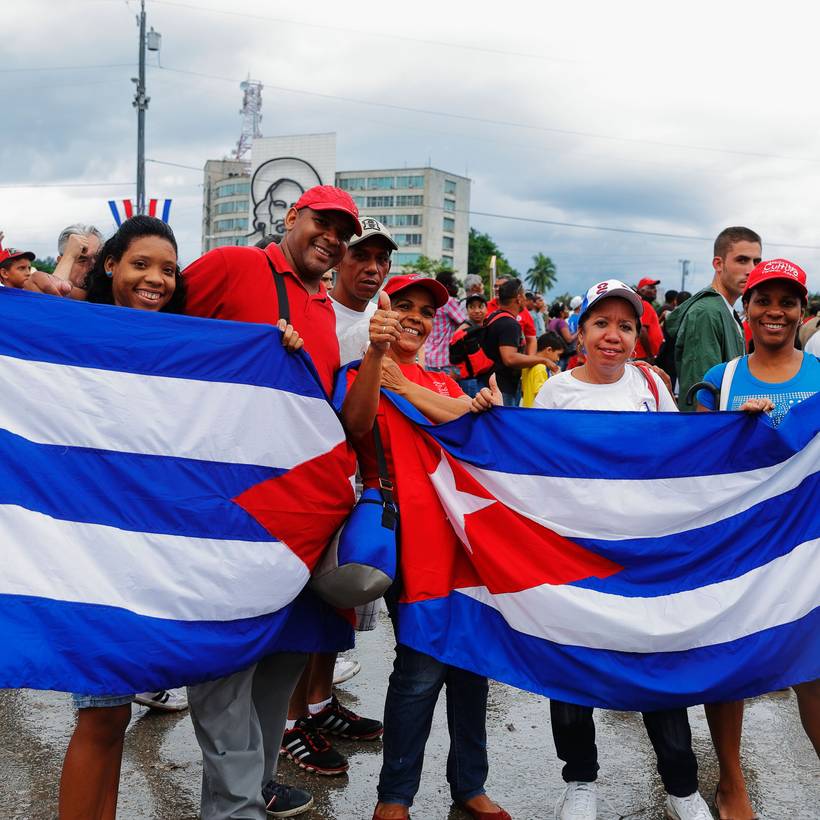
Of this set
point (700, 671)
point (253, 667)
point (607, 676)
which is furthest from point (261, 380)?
point (700, 671)

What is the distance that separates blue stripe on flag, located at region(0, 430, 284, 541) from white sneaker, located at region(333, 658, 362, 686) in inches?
80.4

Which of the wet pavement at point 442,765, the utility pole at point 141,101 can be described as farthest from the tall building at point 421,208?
the wet pavement at point 442,765

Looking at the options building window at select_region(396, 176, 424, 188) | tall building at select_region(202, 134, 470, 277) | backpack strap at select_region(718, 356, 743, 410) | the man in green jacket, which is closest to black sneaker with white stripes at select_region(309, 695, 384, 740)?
backpack strap at select_region(718, 356, 743, 410)

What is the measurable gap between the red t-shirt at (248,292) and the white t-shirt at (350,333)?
0.69ft

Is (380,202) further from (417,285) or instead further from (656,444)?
(656,444)

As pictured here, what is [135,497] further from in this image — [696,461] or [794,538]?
[794,538]

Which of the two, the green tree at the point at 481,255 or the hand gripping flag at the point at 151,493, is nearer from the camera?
the hand gripping flag at the point at 151,493

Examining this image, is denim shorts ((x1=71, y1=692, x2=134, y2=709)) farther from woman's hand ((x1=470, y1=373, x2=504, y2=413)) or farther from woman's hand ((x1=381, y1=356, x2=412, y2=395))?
woman's hand ((x1=470, y1=373, x2=504, y2=413))

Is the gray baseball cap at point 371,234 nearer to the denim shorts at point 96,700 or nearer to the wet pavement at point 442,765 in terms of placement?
the denim shorts at point 96,700

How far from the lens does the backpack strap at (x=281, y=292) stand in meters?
3.30

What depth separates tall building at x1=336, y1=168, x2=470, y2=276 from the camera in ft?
410

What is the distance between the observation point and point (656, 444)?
11.4 feet

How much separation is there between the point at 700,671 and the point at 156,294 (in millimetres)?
2259

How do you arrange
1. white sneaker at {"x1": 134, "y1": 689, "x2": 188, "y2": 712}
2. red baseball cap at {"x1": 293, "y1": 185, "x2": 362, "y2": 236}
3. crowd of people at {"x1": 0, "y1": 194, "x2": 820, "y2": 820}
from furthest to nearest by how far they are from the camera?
white sneaker at {"x1": 134, "y1": 689, "x2": 188, "y2": 712} → red baseball cap at {"x1": 293, "y1": 185, "x2": 362, "y2": 236} → crowd of people at {"x1": 0, "y1": 194, "x2": 820, "y2": 820}
